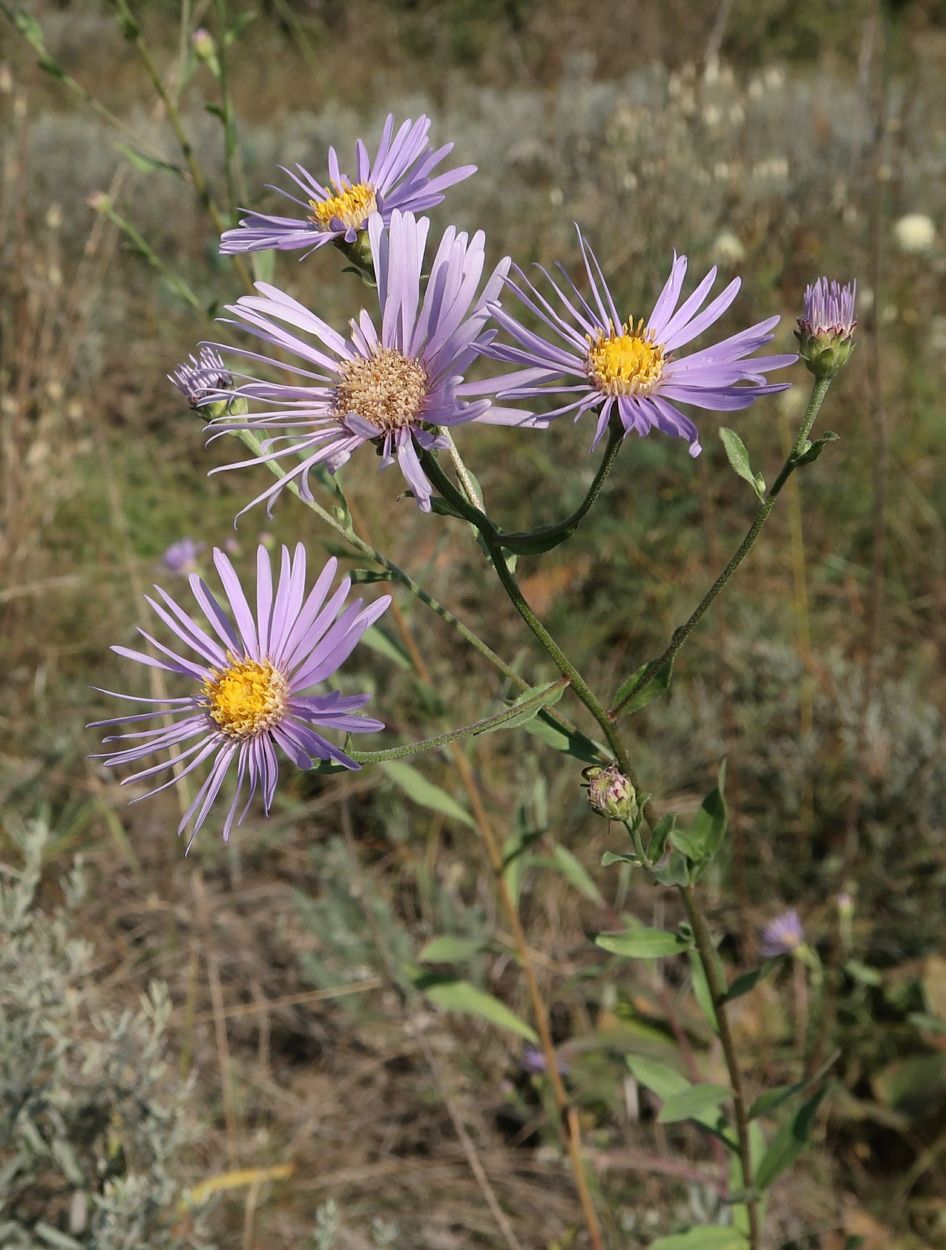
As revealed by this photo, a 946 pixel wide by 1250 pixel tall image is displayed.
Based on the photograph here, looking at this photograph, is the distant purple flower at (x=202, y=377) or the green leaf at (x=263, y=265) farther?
the green leaf at (x=263, y=265)

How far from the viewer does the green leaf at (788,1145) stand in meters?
1.30

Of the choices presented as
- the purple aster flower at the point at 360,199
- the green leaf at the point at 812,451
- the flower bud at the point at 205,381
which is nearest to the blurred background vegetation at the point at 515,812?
the flower bud at the point at 205,381

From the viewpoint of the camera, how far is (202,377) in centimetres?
108

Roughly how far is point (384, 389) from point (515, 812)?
0.88 metres

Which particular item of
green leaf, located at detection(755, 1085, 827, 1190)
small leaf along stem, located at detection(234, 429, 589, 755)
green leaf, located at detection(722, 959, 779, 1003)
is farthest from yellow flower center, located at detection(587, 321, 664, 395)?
green leaf, located at detection(755, 1085, 827, 1190)

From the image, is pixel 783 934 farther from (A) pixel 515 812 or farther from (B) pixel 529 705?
(B) pixel 529 705

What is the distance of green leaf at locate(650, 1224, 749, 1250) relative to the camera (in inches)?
50.9

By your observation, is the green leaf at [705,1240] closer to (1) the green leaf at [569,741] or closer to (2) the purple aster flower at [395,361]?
(1) the green leaf at [569,741]

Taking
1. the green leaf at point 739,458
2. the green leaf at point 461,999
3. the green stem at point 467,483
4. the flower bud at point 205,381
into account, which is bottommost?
the green leaf at point 461,999

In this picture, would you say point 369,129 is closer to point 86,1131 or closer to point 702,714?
point 702,714

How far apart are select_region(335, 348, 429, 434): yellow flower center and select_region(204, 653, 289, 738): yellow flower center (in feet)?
0.86

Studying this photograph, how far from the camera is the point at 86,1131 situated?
174cm

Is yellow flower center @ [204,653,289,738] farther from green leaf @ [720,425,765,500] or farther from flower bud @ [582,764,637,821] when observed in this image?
green leaf @ [720,425,765,500]

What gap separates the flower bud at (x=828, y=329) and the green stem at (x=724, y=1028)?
1.67 ft
